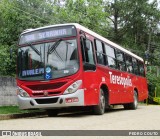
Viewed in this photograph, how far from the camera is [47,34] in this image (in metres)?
12.9

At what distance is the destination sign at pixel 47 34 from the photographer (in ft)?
41.3

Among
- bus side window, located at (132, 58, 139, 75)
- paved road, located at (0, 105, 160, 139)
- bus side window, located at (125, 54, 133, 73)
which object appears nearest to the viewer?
paved road, located at (0, 105, 160, 139)

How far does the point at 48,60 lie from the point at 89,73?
1513 millimetres

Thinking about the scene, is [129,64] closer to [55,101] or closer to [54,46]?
[54,46]

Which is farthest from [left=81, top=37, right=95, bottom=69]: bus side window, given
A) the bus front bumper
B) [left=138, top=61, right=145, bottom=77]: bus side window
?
Result: [left=138, top=61, right=145, bottom=77]: bus side window

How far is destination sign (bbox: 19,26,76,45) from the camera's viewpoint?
12.6 metres

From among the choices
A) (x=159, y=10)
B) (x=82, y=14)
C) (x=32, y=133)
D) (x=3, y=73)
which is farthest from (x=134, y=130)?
(x=159, y=10)

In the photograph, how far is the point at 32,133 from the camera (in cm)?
755

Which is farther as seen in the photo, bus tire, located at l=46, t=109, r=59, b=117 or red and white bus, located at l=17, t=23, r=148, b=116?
bus tire, located at l=46, t=109, r=59, b=117

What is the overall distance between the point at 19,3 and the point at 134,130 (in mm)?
19051

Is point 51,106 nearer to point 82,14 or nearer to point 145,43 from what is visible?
point 82,14

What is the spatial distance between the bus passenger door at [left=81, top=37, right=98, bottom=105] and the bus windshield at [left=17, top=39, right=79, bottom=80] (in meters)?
0.40

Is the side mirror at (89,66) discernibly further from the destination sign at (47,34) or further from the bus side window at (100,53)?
the destination sign at (47,34)

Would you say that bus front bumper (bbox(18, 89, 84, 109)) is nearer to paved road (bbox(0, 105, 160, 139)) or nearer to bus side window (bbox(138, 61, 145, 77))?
paved road (bbox(0, 105, 160, 139))
